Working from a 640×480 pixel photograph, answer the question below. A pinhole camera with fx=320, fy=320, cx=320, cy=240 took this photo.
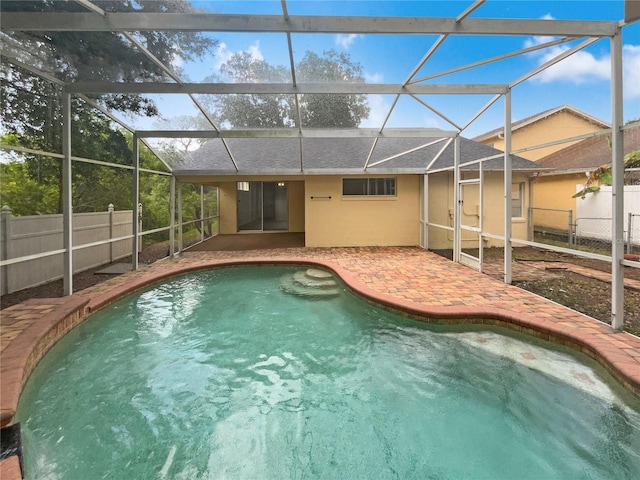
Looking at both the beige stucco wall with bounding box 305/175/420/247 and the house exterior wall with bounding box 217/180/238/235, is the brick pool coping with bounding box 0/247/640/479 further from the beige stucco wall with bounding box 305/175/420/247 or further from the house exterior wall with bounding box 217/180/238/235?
the house exterior wall with bounding box 217/180/238/235

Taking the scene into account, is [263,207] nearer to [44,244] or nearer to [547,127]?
[44,244]

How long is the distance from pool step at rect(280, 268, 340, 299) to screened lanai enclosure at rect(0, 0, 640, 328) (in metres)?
3.12

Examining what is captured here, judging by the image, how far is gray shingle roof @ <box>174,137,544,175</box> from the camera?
9508 millimetres

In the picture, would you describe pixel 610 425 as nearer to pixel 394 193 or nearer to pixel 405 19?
pixel 405 19

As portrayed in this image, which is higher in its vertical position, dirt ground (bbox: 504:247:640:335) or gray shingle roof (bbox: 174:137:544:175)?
gray shingle roof (bbox: 174:137:544:175)

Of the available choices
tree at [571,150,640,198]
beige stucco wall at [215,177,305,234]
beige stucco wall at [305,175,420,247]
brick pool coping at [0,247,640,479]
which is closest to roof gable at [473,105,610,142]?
tree at [571,150,640,198]

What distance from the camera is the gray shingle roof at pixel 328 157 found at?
31.2ft

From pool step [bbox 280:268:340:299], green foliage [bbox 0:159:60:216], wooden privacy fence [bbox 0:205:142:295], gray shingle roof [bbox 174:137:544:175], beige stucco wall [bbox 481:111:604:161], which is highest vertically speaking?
beige stucco wall [bbox 481:111:604:161]

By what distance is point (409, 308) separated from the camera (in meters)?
4.56

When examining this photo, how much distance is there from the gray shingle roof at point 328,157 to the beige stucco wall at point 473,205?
64 centimetres

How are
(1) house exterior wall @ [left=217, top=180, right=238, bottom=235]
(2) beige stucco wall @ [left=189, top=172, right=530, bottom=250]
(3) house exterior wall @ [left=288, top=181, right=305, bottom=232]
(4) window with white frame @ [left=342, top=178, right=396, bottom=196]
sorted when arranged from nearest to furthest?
(2) beige stucco wall @ [left=189, top=172, right=530, bottom=250] < (4) window with white frame @ [left=342, top=178, right=396, bottom=196] < (1) house exterior wall @ [left=217, top=180, right=238, bottom=235] < (3) house exterior wall @ [left=288, top=181, right=305, bottom=232]

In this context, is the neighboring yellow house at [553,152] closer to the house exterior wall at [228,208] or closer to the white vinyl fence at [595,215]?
the white vinyl fence at [595,215]

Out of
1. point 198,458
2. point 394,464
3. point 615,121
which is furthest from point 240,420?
point 615,121

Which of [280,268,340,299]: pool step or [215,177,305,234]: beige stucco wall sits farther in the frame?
[215,177,305,234]: beige stucco wall
